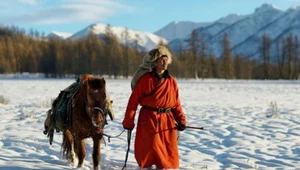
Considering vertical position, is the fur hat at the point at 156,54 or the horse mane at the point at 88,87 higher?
the fur hat at the point at 156,54

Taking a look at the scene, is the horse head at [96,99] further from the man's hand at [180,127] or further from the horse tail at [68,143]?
the horse tail at [68,143]

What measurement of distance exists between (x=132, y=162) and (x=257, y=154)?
106 inches

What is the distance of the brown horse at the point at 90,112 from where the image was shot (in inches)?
186

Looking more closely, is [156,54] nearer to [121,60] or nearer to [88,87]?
[88,87]

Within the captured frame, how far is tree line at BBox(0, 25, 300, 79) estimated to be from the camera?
6344 cm

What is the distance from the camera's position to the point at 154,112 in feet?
16.2

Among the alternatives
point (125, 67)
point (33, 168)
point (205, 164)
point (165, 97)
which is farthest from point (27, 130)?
point (125, 67)

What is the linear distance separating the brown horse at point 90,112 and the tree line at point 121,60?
173 feet

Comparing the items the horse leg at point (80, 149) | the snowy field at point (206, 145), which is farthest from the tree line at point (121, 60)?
the horse leg at point (80, 149)

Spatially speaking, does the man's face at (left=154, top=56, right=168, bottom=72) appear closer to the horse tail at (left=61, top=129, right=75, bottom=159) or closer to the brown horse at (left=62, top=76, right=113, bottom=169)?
the brown horse at (left=62, top=76, right=113, bottom=169)

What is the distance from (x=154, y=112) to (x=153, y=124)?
17cm

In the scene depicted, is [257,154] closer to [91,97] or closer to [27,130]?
[91,97]

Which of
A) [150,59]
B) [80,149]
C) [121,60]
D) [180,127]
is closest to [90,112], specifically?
[80,149]

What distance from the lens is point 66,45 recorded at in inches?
3177
